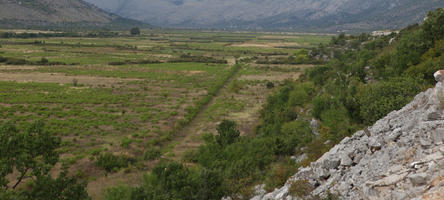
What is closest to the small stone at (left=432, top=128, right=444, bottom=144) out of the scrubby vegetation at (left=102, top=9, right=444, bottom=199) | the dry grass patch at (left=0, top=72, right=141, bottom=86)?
the scrubby vegetation at (left=102, top=9, right=444, bottom=199)

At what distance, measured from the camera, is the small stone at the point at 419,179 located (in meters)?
7.79

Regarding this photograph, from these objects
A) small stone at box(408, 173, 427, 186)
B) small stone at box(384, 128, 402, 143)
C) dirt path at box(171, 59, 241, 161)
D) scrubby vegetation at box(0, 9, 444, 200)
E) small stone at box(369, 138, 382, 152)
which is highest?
small stone at box(384, 128, 402, 143)

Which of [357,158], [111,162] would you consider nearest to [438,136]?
[357,158]

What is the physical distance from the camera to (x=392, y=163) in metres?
9.45

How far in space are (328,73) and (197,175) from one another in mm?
44193

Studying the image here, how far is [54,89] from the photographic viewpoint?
61.0 m

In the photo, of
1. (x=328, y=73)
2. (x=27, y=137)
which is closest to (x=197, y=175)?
(x=27, y=137)

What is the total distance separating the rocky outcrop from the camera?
796 centimetres

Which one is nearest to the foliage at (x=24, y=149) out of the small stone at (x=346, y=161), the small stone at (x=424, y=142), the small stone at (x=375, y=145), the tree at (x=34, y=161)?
the tree at (x=34, y=161)

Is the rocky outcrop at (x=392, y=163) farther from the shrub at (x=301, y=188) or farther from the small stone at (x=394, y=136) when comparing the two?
the shrub at (x=301, y=188)

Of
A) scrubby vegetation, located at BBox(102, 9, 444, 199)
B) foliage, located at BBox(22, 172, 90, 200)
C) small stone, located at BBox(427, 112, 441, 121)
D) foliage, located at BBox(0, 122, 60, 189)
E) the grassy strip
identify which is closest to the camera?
small stone, located at BBox(427, 112, 441, 121)

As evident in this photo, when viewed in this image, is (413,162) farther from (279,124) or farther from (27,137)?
(279,124)

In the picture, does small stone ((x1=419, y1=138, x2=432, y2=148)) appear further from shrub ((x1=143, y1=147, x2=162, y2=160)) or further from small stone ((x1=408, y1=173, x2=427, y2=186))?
shrub ((x1=143, y1=147, x2=162, y2=160))

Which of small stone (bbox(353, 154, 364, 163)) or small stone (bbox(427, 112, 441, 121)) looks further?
small stone (bbox(353, 154, 364, 163))
